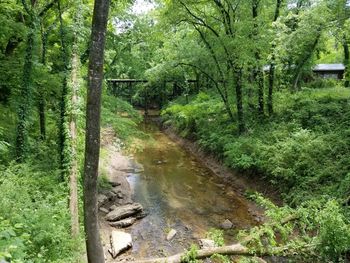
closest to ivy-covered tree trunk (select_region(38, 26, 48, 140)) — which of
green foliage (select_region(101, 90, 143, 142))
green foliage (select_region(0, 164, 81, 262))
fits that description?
green foliage (select_region(101, 90, 143, 142))

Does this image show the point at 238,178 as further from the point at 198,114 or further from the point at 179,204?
the point at 198,114

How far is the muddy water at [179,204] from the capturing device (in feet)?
28.6

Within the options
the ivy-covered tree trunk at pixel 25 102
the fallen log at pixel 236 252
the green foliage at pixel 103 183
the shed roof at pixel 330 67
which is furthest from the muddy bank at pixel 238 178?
the shed roof at pixel 330 67

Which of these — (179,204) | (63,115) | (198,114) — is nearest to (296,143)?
(179,204)

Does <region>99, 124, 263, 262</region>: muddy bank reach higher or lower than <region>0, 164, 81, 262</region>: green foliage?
lower

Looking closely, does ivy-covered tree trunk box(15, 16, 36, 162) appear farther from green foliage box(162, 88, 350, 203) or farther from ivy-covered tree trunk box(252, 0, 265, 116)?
ivy-covered tree trunk box(252, 0, 265, 116)

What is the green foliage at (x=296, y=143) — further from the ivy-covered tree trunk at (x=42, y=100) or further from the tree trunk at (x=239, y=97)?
the ivy-covered tree trunk at (x=42, y=100)

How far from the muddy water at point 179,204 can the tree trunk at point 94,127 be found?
340 cm

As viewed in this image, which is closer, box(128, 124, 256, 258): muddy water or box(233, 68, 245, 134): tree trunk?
box(128, 124, 256, 258): muddy water

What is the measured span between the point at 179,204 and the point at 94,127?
7.11 m

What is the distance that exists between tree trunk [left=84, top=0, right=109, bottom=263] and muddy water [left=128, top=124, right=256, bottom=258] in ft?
11.2

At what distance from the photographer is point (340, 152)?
10039 mm

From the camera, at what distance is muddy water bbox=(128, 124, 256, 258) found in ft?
28.6

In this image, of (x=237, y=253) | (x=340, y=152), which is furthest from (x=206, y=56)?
(x=237, y=253)
